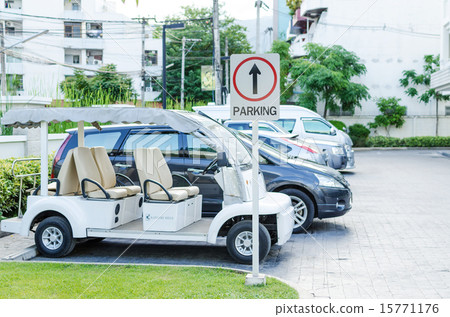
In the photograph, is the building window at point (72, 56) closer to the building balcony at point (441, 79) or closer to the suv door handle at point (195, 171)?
the building balcony at point (441, 79)

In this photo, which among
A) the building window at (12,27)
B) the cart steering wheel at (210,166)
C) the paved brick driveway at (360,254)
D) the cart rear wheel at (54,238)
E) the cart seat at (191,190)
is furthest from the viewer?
the building window at (12,27)

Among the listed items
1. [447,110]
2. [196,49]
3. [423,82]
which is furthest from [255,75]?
[196,49]

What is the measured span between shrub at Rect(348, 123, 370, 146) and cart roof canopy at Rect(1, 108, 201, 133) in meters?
32.2

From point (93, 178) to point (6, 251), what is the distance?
1621 mm

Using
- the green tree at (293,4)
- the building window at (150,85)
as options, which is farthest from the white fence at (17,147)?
the building window at (150,85)

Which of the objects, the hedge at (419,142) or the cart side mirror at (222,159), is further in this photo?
the hedge at (419,142)

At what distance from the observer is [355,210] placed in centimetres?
1236

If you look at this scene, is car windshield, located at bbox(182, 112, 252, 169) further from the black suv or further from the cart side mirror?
the black suv

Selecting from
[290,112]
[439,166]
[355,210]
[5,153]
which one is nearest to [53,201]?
[5,153]

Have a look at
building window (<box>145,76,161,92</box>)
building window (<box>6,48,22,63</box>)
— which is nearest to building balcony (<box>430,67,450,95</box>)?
building window (<box>6,48,22,63</box>)

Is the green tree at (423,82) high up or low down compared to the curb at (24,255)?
up

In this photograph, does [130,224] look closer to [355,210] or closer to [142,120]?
[142,120]

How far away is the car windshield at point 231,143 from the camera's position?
26.3ft

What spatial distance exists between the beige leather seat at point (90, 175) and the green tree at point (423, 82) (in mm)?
34151
